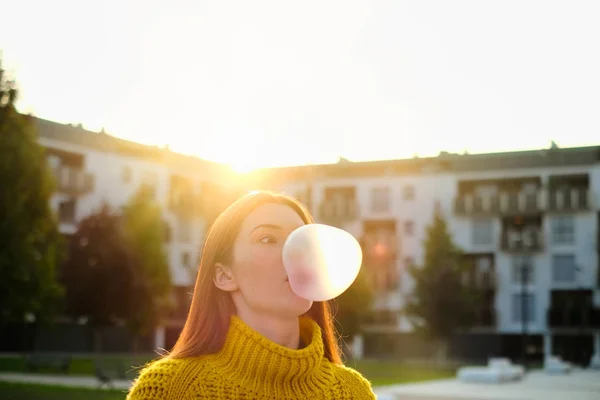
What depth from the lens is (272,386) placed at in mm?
2543

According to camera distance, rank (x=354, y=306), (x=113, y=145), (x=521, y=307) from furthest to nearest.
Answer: (x=521, y=307) < (x=113, y=145) < (x=354, y=306)

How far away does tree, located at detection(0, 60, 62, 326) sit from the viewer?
22.9 m

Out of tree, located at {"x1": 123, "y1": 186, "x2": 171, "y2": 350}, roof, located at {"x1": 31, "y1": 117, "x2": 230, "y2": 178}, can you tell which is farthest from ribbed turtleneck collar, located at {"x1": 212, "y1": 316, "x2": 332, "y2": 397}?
roof, located at {"x1": 31, "y1": 117, "x2": 230, "y2": 178}

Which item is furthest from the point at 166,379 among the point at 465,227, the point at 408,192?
the point at 408,192

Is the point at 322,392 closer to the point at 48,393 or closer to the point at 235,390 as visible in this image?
the point at 235,390

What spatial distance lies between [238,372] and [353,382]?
1.53ft

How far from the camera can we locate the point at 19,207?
23.2m

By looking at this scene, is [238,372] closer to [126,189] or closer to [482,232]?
[126,189]

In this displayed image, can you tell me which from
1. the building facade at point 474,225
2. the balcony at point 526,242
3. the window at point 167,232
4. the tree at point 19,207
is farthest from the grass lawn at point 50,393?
the balcony at point 526,242

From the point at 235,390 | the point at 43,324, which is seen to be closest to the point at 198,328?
the point at 235,390

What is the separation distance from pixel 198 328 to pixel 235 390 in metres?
0.22

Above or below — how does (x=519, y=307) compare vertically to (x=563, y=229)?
below

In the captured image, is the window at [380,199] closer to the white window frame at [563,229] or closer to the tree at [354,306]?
the white window frame at [563,229]

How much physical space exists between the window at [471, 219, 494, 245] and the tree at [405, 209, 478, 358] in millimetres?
10267
